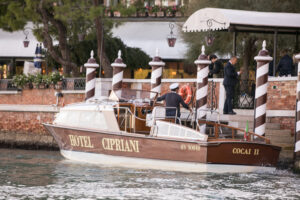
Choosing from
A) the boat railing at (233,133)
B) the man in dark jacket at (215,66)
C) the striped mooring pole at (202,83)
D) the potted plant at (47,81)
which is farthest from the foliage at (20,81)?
the boat railing at (233,133)

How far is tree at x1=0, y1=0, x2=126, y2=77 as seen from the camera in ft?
77.5

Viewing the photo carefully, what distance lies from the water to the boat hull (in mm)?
250

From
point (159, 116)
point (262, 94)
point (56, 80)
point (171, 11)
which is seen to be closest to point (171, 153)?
point (159, 116)

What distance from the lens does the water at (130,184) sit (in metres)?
13.9

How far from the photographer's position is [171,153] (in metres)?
16.8

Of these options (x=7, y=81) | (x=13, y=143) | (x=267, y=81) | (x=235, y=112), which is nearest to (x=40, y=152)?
(x=13, y=143)

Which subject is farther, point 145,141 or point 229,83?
point 229,83

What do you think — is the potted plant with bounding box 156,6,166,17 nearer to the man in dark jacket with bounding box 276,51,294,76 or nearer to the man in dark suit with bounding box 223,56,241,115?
the man in dark jacket with bounding box 276,51,294,76

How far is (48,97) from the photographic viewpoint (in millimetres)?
24219

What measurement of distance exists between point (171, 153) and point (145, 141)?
2.12 feet

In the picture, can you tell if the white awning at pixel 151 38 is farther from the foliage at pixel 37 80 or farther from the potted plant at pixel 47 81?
the potted plant at pixel 47 81

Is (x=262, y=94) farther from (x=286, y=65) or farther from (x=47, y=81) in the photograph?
(x=47, y=81)

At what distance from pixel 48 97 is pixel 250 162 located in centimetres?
945

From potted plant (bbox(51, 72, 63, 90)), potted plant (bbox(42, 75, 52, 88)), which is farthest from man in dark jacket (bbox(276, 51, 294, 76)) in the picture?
potted plant (bbox(42, 75, 52, 88))
